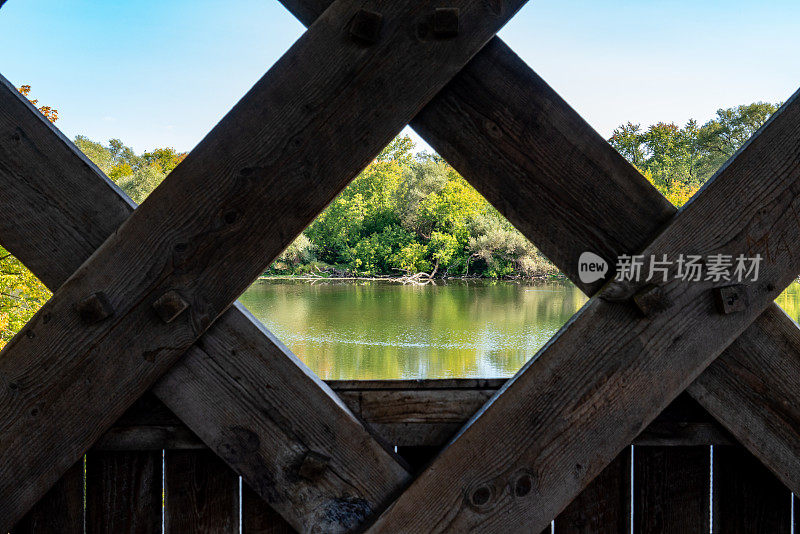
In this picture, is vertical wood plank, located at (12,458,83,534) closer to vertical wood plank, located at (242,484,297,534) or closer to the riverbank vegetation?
vertical wood plank, located at (242,484,297,534)

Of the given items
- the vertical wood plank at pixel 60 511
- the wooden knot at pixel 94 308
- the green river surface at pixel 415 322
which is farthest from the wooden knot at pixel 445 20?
the green river surface at pixel 415 322

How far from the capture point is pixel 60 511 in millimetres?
951

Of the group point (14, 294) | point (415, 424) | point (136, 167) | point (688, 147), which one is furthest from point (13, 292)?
point (688, 147)

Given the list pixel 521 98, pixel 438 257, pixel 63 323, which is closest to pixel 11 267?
pixel 63 323

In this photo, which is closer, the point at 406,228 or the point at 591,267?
the point at 591,267

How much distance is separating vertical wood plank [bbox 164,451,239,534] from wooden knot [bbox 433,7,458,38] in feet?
2.65

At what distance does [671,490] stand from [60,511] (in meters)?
1.11

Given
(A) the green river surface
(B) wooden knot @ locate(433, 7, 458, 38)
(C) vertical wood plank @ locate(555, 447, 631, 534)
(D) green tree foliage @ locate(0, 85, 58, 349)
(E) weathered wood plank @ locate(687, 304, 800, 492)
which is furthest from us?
(A) the green river surface

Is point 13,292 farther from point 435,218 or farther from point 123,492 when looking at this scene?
point 435,218

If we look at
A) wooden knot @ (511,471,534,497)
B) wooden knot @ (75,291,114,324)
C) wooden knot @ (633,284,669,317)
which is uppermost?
wooden knot @ (633,284,669,317)

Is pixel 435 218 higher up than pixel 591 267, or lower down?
higher up

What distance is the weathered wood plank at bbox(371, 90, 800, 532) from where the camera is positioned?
0.84 m

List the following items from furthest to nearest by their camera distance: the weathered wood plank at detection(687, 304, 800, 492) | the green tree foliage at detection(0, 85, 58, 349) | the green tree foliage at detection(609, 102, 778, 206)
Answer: the green tree foliage at detection(609, 102, 778, 206) → the green tree foliage at detection(0, 85, 58, 349) → the weathered wood plank at detection(687, 304, 800, 492)

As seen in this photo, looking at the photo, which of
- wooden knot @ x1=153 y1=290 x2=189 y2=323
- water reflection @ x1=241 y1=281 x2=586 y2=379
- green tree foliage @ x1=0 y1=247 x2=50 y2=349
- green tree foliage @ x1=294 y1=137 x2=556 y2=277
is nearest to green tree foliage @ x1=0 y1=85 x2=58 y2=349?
green tree foliage @ x1=0 y1=247 x2=50 y2=349
